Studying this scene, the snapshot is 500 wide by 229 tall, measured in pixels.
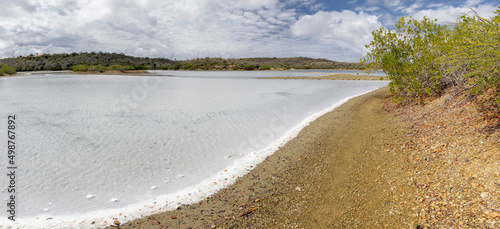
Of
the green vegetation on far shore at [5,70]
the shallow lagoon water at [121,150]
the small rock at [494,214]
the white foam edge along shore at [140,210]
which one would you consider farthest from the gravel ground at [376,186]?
the green vegetation on far shore at [5,70]

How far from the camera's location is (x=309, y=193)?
4387mm

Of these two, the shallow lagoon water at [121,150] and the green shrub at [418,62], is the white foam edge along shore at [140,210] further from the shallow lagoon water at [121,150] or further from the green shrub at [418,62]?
the green shrub at [418,62]

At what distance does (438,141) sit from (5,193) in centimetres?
841

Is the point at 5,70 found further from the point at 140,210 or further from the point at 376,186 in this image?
the point at 376,186

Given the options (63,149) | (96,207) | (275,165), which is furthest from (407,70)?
(63,149)

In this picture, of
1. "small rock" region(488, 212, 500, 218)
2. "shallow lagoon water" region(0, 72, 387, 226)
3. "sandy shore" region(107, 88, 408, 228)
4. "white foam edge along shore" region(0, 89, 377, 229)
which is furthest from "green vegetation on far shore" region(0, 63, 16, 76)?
"small rock" region(488, 212, 500, 218)

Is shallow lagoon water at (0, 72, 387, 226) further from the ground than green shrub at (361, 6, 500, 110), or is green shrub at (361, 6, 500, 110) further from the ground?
green shrub at (361, 6, 500, 110)

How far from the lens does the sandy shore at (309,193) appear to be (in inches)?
142

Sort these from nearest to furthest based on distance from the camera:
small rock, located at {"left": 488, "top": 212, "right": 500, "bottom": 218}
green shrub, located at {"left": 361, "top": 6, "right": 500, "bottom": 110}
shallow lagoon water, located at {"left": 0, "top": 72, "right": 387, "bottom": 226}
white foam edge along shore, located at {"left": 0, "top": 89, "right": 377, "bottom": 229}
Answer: small rock, located at {"left": 488, "top": 212, "right": 500, "bottom": 218} → white foam edge along shore, located at {"left": 0, "top": 89, "right": 377, "bottom": 229} → shallow lagoon water, located at {"left": 0, "top": 72, "right": 387, "bottom": 226} → green shrub, located at {"left": 361, "top": 6, "right": 500, "bottom": 110}

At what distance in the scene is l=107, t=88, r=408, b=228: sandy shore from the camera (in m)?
3.61

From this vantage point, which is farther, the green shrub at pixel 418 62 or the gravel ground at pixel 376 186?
the green shrub at pixel 418 62

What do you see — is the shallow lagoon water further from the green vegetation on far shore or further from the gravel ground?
the green vegetation on far shore

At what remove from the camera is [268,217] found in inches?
148

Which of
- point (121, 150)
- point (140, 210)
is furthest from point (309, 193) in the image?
point (121, 150)
